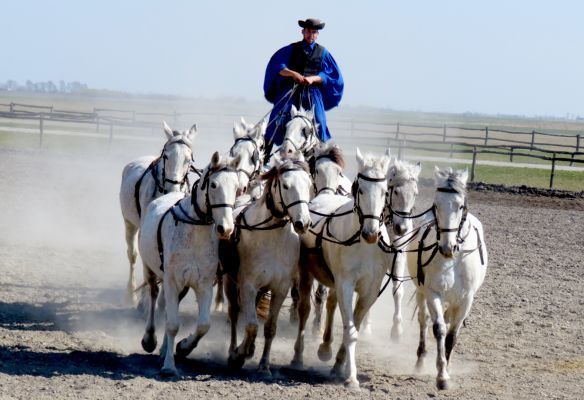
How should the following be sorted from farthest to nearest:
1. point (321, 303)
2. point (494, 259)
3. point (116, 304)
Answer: point (494, 259)
point (116, 304)
point (321, 303)

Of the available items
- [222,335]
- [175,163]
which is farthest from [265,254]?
[175,163]

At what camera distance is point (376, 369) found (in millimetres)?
8539

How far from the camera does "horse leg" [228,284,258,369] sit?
7.96m

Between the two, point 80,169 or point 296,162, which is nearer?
point 296,162

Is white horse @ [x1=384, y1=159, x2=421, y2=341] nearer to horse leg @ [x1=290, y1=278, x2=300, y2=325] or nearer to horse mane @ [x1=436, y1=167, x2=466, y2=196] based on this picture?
horse mane @ [x1=436, y1=167, x2=466, y2=196]

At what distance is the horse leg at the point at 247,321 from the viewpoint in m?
7.96

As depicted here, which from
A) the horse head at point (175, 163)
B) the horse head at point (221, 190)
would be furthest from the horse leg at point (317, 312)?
the horse head at point (221, 190)

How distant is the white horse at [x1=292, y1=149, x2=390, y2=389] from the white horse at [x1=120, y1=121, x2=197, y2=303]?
1945 millimetres

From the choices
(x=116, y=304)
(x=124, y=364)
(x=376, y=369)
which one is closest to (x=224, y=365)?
(x=124, y=364)

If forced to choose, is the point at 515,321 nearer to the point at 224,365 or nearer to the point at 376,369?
the point at 376,369

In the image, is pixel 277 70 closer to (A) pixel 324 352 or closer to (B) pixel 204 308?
(A) pixel 324 352

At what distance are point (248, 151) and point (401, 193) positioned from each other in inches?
73.4

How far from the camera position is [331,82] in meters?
11.3

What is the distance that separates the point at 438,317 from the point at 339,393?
1.12 meters
